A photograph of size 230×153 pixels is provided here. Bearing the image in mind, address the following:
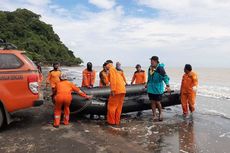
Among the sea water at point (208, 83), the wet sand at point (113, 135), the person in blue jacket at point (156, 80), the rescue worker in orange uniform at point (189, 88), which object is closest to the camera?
the wet sand at point (113, 135)

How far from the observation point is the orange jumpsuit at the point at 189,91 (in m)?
10.5

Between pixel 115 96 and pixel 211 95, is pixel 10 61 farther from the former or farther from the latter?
pixel 211 95

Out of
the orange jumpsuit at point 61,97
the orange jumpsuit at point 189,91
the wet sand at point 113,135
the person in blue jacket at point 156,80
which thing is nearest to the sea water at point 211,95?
the orange jumpsuit at point 189,91

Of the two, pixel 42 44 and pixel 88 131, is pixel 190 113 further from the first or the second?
pixel 42 44

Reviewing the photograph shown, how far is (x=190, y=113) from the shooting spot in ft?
37.4

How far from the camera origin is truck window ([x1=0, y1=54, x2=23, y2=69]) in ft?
23.7

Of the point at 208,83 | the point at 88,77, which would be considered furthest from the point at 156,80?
the point at 208,83

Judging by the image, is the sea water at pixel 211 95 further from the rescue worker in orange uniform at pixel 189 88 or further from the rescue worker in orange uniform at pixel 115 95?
the rescue worker in orange uniform at pixel 115 95

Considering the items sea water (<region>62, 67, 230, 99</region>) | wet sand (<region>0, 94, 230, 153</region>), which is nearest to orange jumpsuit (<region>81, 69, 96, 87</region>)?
wet sand (<region>0, 94, 230, 153</region>)

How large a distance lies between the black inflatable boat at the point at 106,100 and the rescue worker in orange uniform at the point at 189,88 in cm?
28

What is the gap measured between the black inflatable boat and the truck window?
2.06 meters

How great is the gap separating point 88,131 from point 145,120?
8.37ft

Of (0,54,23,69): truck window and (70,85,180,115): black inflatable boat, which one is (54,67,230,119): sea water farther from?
(0,54,23,69): truck window

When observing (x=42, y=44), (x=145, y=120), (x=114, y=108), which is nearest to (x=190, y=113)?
(x=145, y=120)
